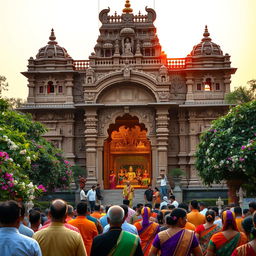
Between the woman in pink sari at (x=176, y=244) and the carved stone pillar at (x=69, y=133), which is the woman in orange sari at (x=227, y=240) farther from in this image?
the carved stone pillar at (x=69, y=133)

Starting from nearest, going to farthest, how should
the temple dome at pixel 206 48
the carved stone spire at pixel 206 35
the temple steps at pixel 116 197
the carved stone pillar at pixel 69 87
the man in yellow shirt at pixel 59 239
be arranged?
the man in yellow shirt at pixel 59 239
the temple steps at pixel 116 197
the carved stone pillar at pixel 69 87
the temple dome at pixel 206 48
the carved stone spire at pixel 206 35

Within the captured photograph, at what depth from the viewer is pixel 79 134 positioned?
35625mm

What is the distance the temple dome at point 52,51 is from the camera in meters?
36.4

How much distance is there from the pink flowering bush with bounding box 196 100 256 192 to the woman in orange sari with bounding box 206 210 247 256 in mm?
13329

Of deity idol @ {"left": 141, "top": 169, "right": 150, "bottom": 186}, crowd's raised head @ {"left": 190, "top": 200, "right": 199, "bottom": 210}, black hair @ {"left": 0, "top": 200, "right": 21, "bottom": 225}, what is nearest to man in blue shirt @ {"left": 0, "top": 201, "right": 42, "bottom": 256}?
black hair @ {"left": 0, "top": 200, "right": 21, "bottom": 225}

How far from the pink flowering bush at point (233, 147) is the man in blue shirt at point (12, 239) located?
1610 centimetres

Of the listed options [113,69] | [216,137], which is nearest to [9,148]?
[216,137]

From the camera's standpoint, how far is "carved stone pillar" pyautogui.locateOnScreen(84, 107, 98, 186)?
33.8 metres

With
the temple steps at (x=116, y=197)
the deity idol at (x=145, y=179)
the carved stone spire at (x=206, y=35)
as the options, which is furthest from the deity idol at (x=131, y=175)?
the carved stone spire at (x=206, y=35)

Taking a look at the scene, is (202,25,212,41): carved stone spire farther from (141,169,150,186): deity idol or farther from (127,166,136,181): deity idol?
(127,166,136,181): deity idol

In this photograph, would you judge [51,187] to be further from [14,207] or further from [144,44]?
[14,207]

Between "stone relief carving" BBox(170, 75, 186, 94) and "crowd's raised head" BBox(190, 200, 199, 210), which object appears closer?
"crowd's raised head" BBox(190, 200, 199, 210)

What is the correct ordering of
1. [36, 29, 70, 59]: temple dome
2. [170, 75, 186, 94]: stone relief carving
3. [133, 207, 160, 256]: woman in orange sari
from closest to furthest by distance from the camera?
[133, 207, 160, 256]: woman in orange sari
[170, 75, 186, 94]: stone relief carving
[36, 29, 70, 59]: temple dome

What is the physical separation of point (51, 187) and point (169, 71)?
41.6 feet
